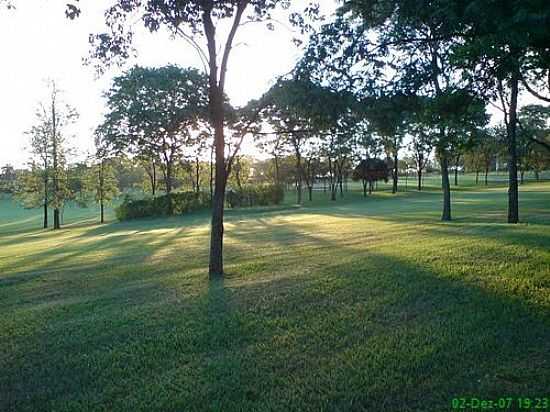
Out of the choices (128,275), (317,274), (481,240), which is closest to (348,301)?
(317,274)

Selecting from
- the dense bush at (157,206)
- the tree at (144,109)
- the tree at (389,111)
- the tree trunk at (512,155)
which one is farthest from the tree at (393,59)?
the dense bush at (157,206)

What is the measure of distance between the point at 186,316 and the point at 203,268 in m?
3.95

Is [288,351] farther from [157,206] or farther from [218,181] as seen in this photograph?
[157,206]

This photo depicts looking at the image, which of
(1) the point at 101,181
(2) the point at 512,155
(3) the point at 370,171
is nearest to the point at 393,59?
(2) the point at 512,155

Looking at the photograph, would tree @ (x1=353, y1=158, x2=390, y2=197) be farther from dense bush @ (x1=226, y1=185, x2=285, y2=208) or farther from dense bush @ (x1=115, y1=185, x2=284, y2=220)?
dense bush @ (x1=115, y1=185, x2=284, y2=220)

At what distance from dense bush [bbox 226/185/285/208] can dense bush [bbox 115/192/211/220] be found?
18.7 ft

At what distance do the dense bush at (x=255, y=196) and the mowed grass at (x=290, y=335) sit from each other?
3421cm

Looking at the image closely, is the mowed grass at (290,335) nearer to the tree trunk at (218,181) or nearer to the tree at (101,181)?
the tree trunk at (218,181)

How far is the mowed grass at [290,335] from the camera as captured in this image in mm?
3527

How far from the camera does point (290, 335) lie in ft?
15.7

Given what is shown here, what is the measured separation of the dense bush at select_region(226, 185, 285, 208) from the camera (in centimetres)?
4334

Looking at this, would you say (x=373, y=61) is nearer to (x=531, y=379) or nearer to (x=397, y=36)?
(x=397, y=36)

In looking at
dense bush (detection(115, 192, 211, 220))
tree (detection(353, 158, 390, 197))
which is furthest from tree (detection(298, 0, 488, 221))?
tree (detection(353, 158, 390, 197))

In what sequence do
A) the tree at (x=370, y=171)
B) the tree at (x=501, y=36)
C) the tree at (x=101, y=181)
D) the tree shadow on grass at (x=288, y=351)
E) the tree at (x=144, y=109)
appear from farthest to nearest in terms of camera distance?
the tree at (x=370, y=171) < the tree at (x=101, y=181) < the tree at (x=144, y=109) < the tree at (x=501, y=36) < the tree shadow on grass at (x=288, y=351)
